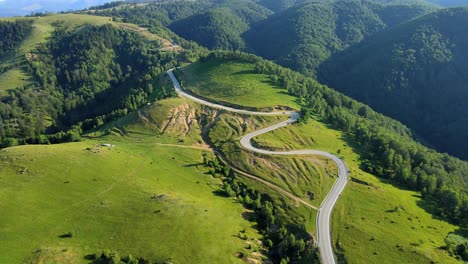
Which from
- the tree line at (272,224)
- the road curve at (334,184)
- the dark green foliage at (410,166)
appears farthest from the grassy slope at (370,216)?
the tree line at (272,224)

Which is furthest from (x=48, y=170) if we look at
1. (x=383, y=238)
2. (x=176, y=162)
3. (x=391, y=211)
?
(x=391, y=211)

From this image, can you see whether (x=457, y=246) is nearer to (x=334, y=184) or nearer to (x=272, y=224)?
(x=334, y=184)

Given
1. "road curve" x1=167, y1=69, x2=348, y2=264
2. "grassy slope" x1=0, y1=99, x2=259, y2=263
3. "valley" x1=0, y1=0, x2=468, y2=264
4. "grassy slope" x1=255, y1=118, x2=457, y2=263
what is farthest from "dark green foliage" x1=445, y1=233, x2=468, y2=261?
"grassy slope" x1=0, y1=99, x2=259, y2=263

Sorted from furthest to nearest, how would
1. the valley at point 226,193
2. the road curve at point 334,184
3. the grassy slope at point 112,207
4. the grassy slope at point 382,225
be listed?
the road curve at point 334,184
the grassy slope at point 382,225
the valley at point 226,193
the grassy slope at point 112,207

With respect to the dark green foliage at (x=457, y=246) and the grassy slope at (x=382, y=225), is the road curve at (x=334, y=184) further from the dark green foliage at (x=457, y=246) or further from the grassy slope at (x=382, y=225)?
the dark green foliage at (x=457, y=246)

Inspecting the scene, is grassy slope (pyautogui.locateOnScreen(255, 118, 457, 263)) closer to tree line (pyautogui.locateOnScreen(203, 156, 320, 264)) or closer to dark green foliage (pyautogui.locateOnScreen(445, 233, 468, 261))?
dark green foliage (pyautogui.locateOnScreen(445, 233, 468, 261))

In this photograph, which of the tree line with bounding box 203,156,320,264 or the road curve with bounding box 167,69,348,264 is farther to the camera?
the road curve with bounding box 167,69,348,264
